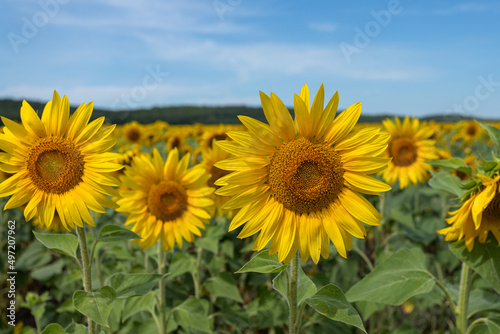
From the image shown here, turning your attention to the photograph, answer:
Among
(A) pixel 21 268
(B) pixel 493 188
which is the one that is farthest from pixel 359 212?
(A) pixel 21 268

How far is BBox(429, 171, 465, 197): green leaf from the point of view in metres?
2.95

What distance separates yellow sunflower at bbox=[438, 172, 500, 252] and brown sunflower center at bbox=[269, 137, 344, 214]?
0.92m

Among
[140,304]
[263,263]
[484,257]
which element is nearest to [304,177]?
[263,263]

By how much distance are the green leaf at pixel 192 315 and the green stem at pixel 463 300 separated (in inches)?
76.7

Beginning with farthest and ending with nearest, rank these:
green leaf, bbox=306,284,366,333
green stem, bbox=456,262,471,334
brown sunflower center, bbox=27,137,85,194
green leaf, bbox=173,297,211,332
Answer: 1. green leaf, bbox=173,297,211,332
2. green stem, bbox=456,262,471,334
3. brown sunflower center, bbox=27,137,85,194
4. green leaf, bbox=306,284,366,333

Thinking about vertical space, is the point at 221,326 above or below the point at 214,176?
below

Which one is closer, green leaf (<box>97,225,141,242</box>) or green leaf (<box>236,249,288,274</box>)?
green leaf (<box>236,249,288,274</box>)

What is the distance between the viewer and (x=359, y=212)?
212 cm

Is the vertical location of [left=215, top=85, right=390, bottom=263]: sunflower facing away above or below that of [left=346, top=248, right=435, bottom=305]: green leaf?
above

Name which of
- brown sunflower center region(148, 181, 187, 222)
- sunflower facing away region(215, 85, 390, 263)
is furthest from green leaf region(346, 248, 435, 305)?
brown sunflower center region(148, 181, 187, 222)

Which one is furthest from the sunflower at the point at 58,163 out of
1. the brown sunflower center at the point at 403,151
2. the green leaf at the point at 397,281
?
the brown sunflower center at the point at 403,151

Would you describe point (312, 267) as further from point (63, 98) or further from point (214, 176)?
point (63, 98)

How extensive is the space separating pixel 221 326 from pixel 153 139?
5.48 m

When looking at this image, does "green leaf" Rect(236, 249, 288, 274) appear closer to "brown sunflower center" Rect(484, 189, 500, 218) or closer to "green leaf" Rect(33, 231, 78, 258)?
"green leaf" Rect(33, 231, 78, 258)
